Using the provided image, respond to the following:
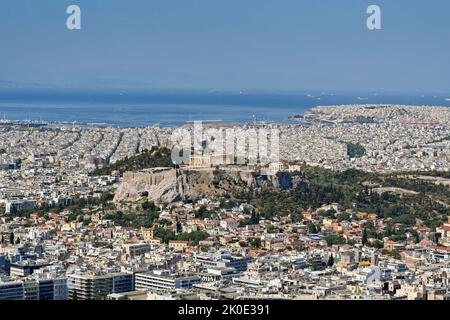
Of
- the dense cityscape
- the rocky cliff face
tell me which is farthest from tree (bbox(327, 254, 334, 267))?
the rocky cliff face

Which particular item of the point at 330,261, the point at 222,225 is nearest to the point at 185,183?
the point at 222,225

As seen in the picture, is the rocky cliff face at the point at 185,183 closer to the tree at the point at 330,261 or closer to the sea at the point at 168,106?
the tree at the point at 330,261

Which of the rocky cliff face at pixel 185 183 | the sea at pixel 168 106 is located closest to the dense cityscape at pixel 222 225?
the rocky cliff face at pixel 185 183

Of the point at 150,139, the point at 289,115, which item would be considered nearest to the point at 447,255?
the point at 150,139

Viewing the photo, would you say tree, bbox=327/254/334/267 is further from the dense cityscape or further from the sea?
the sea

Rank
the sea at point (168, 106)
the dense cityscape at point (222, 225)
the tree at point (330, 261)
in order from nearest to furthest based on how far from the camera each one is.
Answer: the dense cityscape at point (222, 225) → the tree at point (330, 261) → the sea at point (168, 106)

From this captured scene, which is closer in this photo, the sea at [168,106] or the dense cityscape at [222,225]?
the dense cityscape at [222,225]
